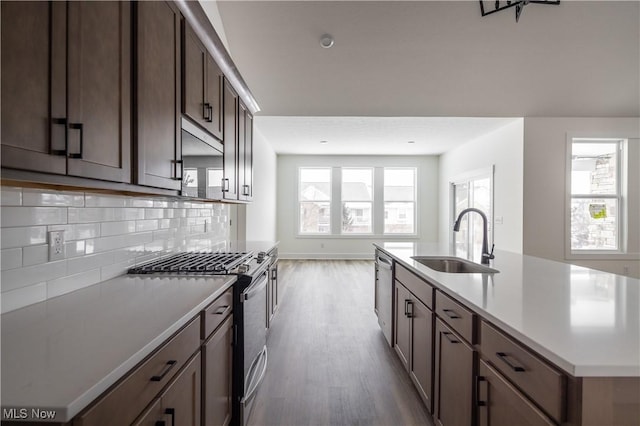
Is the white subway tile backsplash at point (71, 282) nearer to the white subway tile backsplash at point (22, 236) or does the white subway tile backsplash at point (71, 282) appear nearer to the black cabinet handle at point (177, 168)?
the white subway tile backsplash at point (22, 236)

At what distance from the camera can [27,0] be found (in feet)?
2.65

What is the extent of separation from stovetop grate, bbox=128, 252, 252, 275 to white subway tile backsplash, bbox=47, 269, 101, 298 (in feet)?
0.77

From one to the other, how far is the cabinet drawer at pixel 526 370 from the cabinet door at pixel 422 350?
57 centimetres

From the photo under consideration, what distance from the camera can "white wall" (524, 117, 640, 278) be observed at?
14.9 feet

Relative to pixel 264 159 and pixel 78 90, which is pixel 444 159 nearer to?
pixel 264 159

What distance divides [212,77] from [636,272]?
6.27 m

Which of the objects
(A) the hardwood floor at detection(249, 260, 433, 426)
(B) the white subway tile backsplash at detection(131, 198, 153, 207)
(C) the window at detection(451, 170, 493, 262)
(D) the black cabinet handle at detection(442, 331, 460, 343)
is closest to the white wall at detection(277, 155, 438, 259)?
(C) the window at detection(451, 170, 493, 262)

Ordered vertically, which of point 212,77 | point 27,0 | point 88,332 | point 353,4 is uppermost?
point 353,4

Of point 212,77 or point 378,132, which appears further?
point 378,132

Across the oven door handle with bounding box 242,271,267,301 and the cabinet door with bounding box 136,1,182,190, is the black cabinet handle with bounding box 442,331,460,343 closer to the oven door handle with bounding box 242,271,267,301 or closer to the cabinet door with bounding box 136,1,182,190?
the oven door handle with bounding box 242,271,267,301

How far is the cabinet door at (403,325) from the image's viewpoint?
2168 mm

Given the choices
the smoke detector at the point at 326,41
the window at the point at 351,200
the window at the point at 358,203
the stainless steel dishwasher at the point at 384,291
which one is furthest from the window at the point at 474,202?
the smoke detector at the point at 326,41

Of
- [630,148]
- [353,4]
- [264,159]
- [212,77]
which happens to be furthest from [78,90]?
[630,148]

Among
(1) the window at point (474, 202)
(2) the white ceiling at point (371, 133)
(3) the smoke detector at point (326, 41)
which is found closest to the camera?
(3) the smoke detector at point (326, 41)
